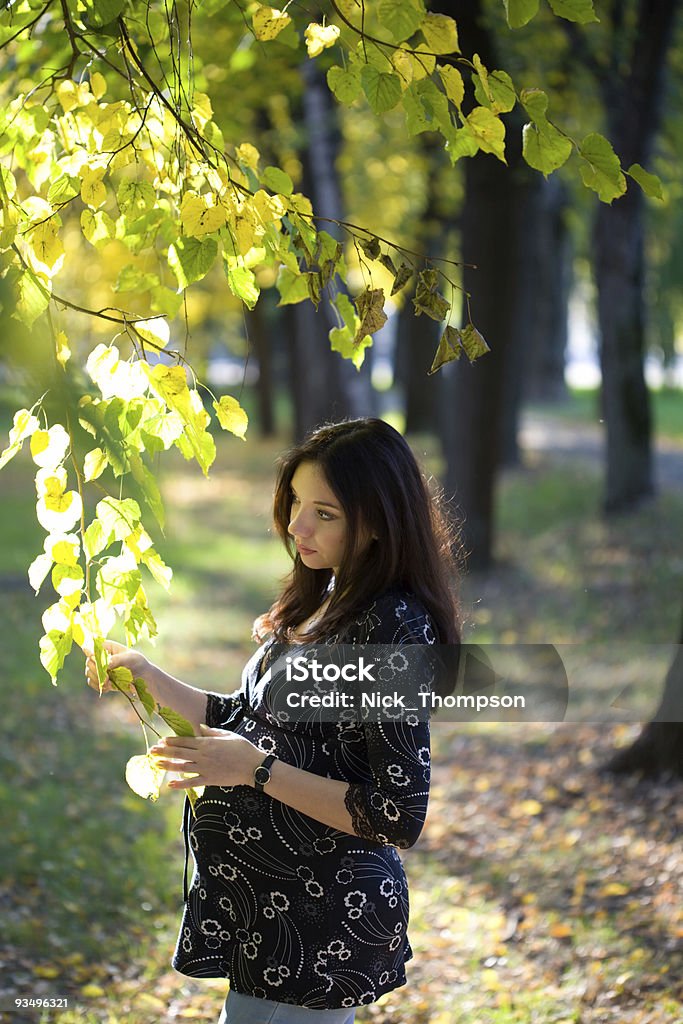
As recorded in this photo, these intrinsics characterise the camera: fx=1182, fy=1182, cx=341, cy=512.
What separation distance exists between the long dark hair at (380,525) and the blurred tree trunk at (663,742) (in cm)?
310

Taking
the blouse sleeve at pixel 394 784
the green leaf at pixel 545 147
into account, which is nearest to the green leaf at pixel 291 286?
the green leaf at pixel 545 147

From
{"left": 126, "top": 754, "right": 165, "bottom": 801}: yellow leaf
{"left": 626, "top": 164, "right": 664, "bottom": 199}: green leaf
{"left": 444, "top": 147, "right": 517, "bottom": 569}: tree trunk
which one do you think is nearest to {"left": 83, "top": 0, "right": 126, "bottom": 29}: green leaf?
{"left": 626, "top": 164, "right": 664, "bottom": 199}: green leaf

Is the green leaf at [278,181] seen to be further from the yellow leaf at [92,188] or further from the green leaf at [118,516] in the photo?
the green leaf at [118,516]

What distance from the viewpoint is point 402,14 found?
2.28 metres

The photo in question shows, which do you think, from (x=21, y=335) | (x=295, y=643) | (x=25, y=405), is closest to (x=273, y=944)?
(x=295, y=643)

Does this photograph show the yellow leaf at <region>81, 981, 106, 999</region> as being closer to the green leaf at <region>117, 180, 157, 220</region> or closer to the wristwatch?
the wristwatch

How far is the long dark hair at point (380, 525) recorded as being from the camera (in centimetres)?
248

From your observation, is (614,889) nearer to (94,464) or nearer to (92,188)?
(94,464)

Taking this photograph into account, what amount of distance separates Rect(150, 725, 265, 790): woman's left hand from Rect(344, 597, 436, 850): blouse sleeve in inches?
8.5

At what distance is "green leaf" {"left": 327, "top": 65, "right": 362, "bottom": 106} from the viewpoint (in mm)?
2441

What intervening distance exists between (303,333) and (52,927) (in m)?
12.9

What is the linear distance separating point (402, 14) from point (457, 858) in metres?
4.22

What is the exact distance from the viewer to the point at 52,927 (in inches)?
187

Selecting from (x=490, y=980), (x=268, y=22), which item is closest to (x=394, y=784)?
(x=268, y=22)
